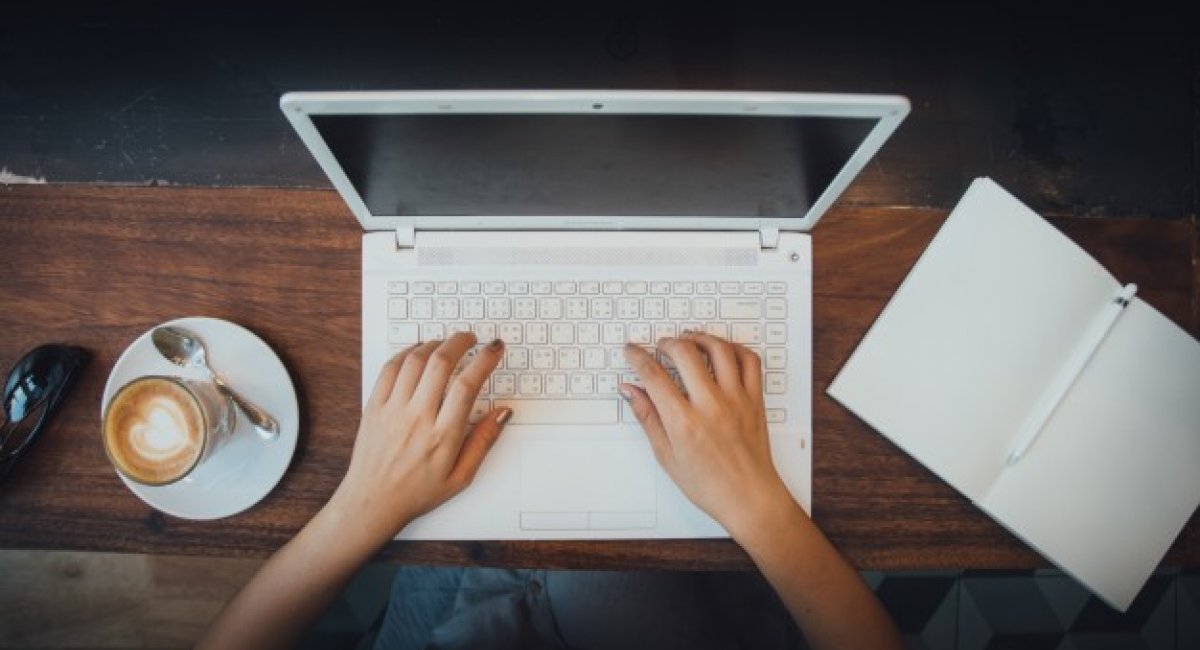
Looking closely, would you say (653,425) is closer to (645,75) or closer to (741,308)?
(741,308)

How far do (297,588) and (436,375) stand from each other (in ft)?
0.90

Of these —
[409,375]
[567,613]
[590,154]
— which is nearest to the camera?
[590,154]

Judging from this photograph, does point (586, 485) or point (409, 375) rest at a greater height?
point (409, 375)

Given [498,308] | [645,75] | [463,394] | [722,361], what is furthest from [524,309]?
[645,75]

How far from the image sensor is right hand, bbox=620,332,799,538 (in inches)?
29.5

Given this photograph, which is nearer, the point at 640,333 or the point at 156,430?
the point at 156,430

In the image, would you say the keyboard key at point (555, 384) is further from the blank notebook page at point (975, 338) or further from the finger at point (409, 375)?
the blank notebook page at point (975, 338)

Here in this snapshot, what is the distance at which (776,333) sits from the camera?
82 centimetres

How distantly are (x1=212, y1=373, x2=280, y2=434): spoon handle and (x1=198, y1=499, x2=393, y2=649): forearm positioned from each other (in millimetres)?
116

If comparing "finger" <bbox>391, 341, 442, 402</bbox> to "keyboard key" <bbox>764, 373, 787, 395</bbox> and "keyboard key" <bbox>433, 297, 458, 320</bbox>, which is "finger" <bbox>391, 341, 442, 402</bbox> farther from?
"keyboard key" <bbox>764, 373, 787, 395</bbox>

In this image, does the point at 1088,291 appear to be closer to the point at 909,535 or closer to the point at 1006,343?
the point at 1006,343

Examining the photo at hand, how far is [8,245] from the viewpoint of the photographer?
2.69 ft

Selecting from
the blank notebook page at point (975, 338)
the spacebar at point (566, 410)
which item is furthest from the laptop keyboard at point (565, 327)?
the blank notebook page at point (975, 338)

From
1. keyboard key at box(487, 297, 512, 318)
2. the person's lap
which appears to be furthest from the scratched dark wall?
the person's lap
